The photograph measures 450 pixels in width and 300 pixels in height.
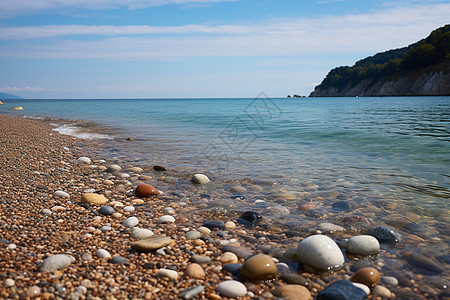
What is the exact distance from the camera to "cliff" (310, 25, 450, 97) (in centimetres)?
7093

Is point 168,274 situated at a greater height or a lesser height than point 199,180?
lesser

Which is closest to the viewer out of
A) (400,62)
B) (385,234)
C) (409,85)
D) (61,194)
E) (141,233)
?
(141,233)

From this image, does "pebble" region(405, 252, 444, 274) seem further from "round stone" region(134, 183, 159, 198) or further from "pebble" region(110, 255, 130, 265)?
"round stone" region(134, 183, 159, 198)

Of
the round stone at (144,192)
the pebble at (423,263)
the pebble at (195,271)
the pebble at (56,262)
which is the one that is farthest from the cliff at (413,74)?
the pebble at (56,262)

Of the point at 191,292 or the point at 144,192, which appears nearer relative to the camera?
the point at 191,292

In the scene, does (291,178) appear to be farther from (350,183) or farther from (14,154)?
(14,154)

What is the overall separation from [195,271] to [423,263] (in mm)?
2160

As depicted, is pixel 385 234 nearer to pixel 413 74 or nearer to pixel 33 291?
pixel 33 291

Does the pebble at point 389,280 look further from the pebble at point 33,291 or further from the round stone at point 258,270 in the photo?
the pebble at point 33,291

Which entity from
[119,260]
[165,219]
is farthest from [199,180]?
[119,260]

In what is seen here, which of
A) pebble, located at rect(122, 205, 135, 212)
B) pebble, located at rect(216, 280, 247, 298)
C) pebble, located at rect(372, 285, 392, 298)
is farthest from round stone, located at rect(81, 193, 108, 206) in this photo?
pebble, located at rect(372, 285, 392, 298)

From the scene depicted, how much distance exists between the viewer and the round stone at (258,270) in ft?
8.50

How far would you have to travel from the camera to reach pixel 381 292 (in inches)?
96.0

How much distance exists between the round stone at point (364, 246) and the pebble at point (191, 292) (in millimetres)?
1662
